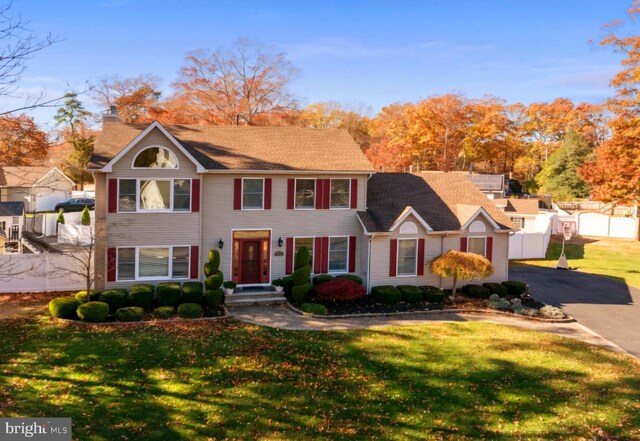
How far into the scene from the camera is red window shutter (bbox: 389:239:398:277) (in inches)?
879

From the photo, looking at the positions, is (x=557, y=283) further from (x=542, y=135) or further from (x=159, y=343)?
(x=542, y=135)

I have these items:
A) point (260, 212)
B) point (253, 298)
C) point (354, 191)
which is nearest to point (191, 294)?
point (253, 298)

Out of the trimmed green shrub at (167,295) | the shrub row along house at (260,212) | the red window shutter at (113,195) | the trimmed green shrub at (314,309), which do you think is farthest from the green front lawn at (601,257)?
the red window shutter at (113,195)

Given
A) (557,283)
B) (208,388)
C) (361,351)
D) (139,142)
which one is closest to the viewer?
(208,388)

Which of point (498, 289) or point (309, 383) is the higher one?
point (498, 289)

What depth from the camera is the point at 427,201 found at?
2445 centimetres

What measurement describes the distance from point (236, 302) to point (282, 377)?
7517 mm

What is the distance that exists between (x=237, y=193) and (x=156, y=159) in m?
3.71

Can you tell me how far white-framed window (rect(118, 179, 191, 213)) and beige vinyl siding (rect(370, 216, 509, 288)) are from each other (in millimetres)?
8909

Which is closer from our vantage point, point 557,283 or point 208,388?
point 208,388

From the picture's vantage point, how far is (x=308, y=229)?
22297 millimetres

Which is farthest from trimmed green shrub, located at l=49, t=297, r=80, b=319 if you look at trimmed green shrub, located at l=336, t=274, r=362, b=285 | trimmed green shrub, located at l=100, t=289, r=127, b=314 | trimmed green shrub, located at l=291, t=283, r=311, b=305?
trimmed green shrub, located at l=336, t=274, r=362, b=285

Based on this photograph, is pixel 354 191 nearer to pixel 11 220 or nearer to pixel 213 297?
pixel 213 297

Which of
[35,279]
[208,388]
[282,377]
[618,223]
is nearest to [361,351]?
[282,377]
